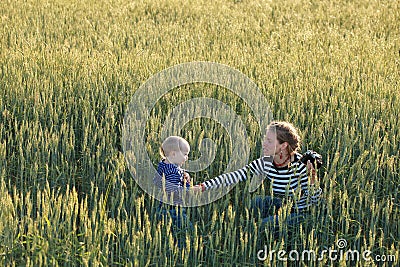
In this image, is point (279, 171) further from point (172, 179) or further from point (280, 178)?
point (172, 179)

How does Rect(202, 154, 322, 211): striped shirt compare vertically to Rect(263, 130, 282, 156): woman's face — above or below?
below

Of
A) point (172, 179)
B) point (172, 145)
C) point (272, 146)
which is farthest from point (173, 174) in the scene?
point (272, 146)

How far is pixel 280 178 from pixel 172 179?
0.64 meters

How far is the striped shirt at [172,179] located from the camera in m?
3.58

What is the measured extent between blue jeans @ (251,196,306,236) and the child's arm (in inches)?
6.6

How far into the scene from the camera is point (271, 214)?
363 centimetres

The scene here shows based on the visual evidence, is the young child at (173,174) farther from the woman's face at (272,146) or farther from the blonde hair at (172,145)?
the woman's face at (272,146)

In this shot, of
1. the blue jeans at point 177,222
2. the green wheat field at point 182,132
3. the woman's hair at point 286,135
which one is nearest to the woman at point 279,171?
the woman's hair at point 286,135

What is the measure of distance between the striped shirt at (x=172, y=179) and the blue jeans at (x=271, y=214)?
431 mm

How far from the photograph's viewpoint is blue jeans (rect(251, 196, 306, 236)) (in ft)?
11.2

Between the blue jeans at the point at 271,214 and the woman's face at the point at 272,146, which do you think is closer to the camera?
the blue jeans at the point at 271,214

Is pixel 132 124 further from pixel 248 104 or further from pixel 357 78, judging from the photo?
pixel 357 78

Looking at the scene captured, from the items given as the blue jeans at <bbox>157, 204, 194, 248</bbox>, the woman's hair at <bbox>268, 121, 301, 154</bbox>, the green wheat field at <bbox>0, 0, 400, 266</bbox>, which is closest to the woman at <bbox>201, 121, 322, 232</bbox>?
the woman's hair at <bbox>268, 121, 301, 154</bbox>

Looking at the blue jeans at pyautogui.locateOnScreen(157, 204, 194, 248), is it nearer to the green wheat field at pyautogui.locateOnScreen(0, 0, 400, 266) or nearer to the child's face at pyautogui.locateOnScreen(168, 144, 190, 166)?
the green wheat field at pyautogui.locateOnScreen(0, 0, 400, 266)
